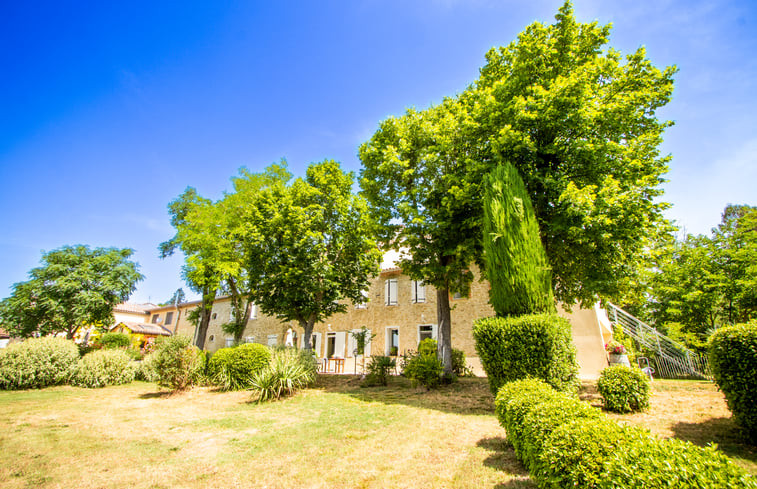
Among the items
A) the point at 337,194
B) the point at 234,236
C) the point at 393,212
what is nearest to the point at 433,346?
the point at 393,212

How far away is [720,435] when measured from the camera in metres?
5.02

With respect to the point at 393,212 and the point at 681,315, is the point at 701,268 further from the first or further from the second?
the point at 393,212

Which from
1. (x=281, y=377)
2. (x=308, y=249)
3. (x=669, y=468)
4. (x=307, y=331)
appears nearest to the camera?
(x=669, y=468)

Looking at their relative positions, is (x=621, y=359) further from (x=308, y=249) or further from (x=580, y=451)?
(x=308, y=249)

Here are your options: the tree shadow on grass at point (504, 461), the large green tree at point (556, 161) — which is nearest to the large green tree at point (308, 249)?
the large green tree at point (556, 161)

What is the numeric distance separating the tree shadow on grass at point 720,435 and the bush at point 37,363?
2012 centimetres

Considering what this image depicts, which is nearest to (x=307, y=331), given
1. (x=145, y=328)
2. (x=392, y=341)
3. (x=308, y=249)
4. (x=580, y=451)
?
(x=308, y=249)

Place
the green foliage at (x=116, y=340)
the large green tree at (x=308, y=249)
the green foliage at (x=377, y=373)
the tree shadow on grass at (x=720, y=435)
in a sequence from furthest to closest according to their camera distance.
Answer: the green foliage at (x=116, y=340), the large green tree at (x=308, y=249), the green foliage at (x=377, y=373), the tree shadow on grass at (x=720, y=435)

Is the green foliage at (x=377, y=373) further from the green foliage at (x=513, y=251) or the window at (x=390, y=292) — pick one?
the window at (x=390, y=292)

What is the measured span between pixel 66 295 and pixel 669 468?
98.8 ft

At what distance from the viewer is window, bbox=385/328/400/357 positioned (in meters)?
19.6

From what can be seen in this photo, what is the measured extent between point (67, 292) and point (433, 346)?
2459 cm

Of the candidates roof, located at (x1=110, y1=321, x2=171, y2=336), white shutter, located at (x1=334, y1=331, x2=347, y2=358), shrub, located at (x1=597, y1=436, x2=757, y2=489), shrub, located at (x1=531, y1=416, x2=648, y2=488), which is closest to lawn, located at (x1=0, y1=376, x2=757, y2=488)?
shrub, located at (x1=531, y1=416, x2=648, y2=488)

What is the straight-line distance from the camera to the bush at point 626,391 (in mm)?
6754
